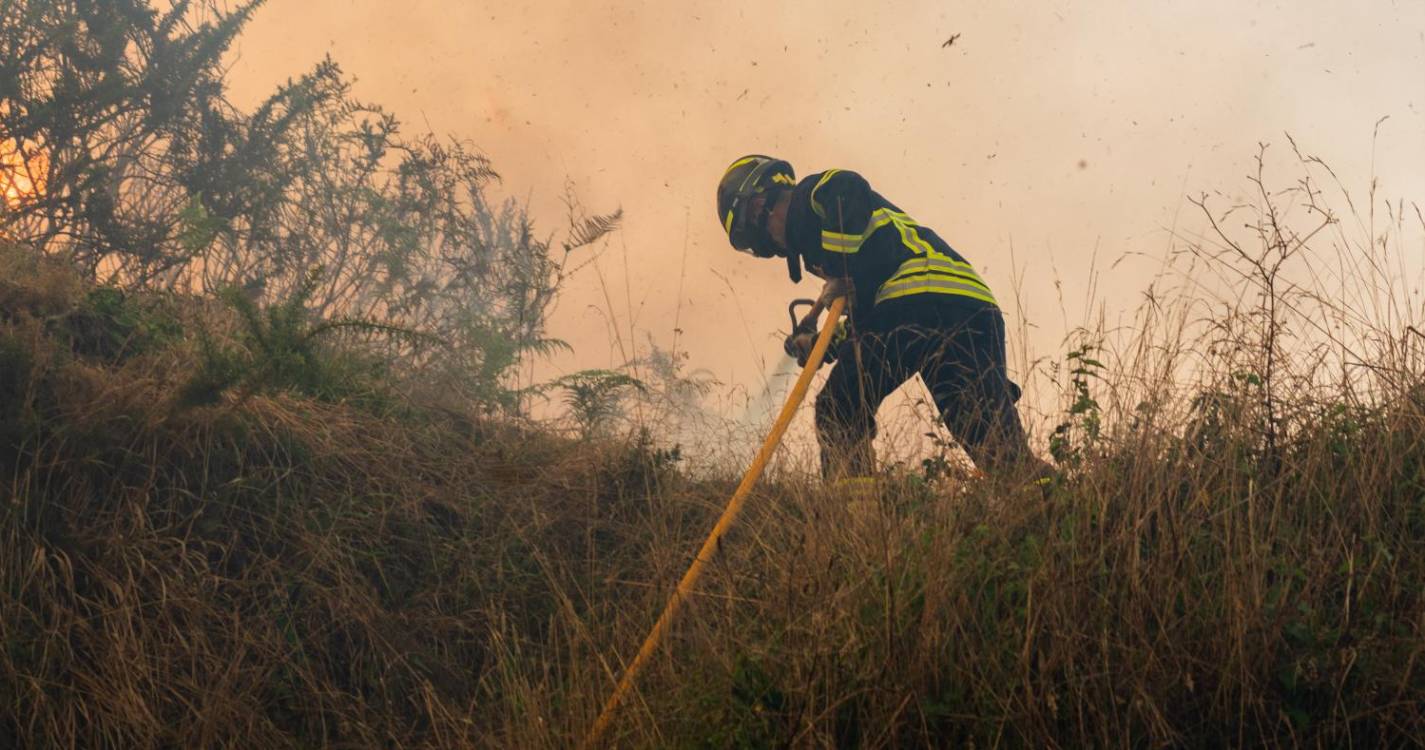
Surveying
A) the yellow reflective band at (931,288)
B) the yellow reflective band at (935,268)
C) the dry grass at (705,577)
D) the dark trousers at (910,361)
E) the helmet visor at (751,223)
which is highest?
the helmet visor at (751,223)

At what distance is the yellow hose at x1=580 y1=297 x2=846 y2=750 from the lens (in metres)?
2.72

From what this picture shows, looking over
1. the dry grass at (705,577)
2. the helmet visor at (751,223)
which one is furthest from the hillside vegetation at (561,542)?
the helmet visor at (751,223)

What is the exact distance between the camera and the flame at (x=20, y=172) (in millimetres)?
5355

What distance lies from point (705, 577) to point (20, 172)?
14.3 feet

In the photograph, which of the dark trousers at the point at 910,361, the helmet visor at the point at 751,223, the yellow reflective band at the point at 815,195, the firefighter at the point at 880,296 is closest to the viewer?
the dark trousers at the point at 910,361

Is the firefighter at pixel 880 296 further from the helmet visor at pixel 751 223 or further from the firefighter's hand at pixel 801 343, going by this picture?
the helmet visor at pixel 751 223

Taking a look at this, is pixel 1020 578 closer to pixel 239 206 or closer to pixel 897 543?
pixel 897 543

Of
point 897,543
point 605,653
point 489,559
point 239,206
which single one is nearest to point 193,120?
point 239,206

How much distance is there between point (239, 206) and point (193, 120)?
73 centimetres

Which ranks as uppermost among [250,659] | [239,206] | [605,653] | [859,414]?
[239,206]

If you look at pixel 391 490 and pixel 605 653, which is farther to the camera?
pixel 391 490

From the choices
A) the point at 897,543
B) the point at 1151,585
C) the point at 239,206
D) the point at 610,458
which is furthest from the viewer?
the point at 239,206

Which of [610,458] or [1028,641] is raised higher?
[610,458]

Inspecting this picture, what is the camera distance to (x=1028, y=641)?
7.25ft
